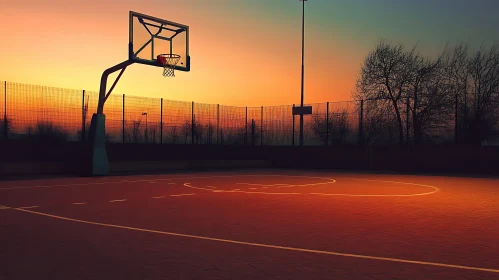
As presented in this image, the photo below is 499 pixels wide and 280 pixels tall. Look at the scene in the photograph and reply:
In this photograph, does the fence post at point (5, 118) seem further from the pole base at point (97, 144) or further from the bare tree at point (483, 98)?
the bare tree at point (483, 98)

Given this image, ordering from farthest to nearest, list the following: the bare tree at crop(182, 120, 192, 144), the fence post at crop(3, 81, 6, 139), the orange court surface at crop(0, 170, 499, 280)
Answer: the bare tree at crop(182, 120, 192, 144) < the fence post at crop(3, 81, 6, 139) < the orange court surface at crop(0, 170, 499, 280)

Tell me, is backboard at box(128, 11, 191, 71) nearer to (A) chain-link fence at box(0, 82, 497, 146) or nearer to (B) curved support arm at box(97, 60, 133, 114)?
(B) curved support arm at box(97, 60, 133, 114)

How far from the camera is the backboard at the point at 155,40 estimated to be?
781 inches

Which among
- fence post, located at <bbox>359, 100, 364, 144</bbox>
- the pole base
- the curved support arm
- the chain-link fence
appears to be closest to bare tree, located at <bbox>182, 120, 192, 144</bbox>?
the chain-link fence

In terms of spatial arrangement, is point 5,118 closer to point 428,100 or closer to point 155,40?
point 155,40

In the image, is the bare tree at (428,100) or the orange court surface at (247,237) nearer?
the orange court surface at (247,237)

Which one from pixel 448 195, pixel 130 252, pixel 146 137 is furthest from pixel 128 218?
pixel 146 137

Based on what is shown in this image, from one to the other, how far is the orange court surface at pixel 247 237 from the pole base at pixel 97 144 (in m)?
7.46

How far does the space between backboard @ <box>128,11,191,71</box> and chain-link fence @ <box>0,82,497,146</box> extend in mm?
4549

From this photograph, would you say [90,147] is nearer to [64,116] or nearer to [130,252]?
[64,116]

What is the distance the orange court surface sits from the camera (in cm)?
526

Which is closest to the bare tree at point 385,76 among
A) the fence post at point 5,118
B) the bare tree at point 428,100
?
the bare tree at point 428,100

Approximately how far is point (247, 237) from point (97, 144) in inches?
606

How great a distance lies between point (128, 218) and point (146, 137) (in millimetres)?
17327
